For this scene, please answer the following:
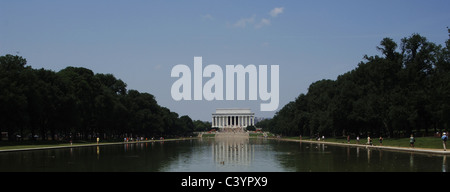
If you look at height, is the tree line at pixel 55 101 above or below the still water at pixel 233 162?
above

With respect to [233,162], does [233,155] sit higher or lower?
lower

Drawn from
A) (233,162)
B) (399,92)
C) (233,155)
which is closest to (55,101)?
(233,155)

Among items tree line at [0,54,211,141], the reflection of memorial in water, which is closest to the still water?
the reflection of memorial in water

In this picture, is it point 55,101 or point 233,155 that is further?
point 55,101

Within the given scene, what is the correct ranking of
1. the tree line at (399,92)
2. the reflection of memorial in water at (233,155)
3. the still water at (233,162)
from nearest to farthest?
the still water at (233,162) → the reflection of memorial in water at (233,155) → the tree line at (399,92)

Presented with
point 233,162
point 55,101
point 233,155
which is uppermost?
point 55,101

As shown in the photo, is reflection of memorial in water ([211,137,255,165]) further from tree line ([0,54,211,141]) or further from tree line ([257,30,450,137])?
tree line ([0,54,211,141])

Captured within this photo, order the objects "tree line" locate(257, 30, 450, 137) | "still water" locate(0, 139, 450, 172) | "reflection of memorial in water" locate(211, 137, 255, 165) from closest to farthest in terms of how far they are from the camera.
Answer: "still water" locate(0, 139, 450, 172) → "reflection of memorial in water" locate(211, 137, 255, 165) → "tree line" locate(257, 30, 450, 137)

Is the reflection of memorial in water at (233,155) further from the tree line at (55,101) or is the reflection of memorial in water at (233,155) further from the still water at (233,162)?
the tree line at (55,101)

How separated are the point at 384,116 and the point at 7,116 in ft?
175

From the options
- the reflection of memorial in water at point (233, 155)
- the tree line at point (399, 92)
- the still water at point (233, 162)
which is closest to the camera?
the still water at point (233, 162)

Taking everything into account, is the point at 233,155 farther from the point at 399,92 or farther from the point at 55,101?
the point at 55,101

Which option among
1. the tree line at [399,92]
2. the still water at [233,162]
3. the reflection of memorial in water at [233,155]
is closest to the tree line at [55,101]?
the still water at [233,162]
